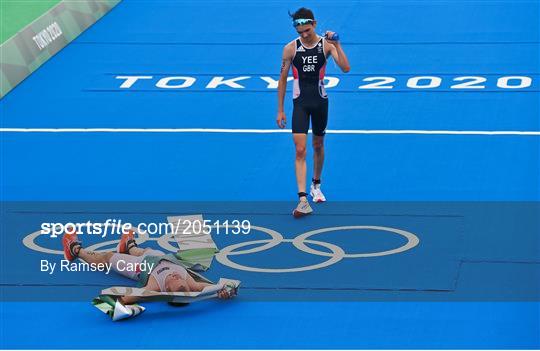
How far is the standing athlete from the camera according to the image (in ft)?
45.0

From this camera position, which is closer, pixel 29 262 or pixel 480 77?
pixel 29 262

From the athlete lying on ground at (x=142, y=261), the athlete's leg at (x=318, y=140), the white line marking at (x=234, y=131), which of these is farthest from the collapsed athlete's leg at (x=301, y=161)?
the white line marking at (x=234, y=131)

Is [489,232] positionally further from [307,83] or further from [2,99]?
[2,99]

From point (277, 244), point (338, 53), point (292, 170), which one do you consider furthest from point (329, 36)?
point (292, 170)

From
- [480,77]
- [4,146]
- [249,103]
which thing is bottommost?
[480,77]

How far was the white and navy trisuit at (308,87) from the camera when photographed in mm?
13844

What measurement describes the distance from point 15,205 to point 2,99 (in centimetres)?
542

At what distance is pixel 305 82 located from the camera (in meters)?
14.0

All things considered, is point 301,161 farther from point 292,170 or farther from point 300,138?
point 292,170

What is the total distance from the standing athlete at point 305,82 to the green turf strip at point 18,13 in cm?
848

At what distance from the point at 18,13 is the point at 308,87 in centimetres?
1068

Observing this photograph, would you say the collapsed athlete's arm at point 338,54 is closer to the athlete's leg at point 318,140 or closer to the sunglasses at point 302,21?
the sunglasses at point 302,21

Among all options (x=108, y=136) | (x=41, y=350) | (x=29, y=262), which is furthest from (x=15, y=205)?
(x=41, y=350)

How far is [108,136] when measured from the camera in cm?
1741
